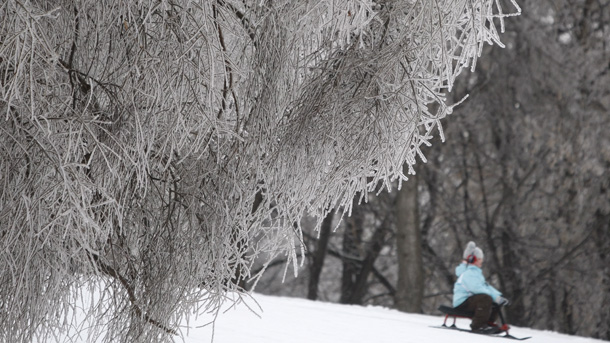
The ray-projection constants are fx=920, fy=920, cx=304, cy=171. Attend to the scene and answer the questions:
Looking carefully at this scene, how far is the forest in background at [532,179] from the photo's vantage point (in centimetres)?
1427

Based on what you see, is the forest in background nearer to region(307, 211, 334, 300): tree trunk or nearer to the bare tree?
region(307, 211, 334, 300): tree trunk

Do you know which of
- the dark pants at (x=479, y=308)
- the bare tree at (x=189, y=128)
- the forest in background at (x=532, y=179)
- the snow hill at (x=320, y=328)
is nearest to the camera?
the bare tree at (x=189, y=128)

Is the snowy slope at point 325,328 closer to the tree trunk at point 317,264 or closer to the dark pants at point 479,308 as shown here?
the dark pants at point 479,308

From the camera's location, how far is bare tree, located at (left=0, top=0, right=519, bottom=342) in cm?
442

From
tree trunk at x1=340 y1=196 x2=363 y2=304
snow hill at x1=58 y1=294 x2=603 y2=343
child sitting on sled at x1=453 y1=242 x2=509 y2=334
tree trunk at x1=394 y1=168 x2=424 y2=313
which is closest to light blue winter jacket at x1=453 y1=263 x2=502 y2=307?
child sitting on sled at x1=453 y1=242 x2=509 y2=334

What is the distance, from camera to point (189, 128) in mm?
4672

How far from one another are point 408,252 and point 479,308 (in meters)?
4.77

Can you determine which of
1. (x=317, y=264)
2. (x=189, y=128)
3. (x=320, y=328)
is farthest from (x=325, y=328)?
(x=317, y=264)

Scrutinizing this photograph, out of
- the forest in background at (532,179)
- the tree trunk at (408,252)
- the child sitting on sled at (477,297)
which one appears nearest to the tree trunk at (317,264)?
the forest in background at (532,179)

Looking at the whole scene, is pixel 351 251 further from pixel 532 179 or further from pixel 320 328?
pixel 320 328

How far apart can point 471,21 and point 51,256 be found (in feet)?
8.14

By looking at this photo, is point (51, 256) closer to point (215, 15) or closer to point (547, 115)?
point (215, 15)

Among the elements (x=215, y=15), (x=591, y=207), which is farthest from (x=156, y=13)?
(x=591, y=207)

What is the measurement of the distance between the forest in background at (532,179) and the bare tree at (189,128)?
960 centimetres
